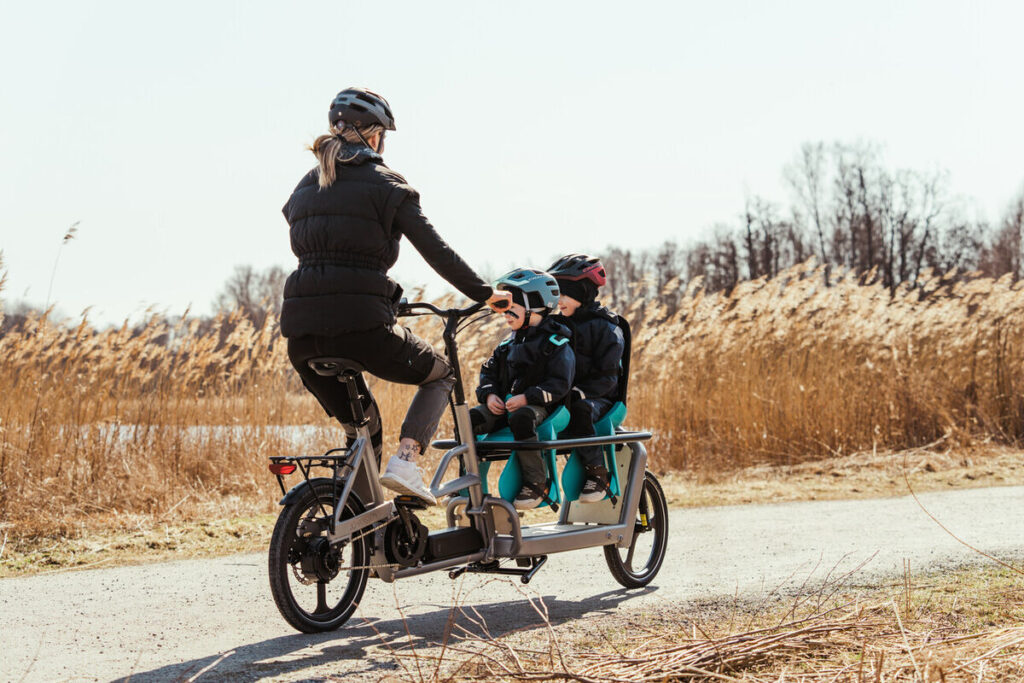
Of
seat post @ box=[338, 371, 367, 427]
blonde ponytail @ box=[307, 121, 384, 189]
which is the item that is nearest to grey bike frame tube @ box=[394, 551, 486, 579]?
seat post @ box=[338, 371, 367, 427]

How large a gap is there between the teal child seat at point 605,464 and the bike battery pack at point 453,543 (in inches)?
35.6

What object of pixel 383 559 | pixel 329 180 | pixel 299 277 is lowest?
pixel 383 559

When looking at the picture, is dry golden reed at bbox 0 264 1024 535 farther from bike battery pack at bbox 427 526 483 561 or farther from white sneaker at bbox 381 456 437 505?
white sneaker at bbox 381 456 437 505

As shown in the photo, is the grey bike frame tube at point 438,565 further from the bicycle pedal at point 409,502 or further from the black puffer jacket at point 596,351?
the black puffer jacket at point 596,351

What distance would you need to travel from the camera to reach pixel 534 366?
5863 mm

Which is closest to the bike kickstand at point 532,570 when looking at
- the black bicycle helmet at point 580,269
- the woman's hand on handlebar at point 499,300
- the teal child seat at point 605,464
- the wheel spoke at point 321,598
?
the teal child seat at point 605,464

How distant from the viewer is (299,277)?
4676mm

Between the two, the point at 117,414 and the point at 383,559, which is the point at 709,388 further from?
the point at 383,559

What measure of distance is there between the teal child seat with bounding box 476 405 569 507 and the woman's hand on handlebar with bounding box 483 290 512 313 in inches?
32.0

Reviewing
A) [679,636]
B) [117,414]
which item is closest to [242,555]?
[117,414]

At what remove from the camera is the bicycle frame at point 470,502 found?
484 centimetres

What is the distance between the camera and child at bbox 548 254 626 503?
19.8 ft

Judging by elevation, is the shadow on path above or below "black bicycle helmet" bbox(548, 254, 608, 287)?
below

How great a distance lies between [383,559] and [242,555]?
2.74 metres
